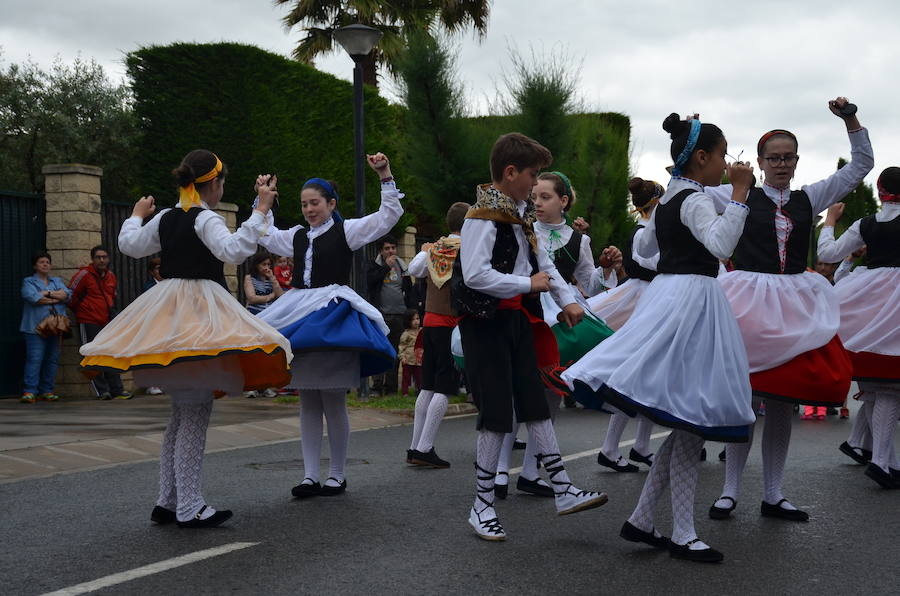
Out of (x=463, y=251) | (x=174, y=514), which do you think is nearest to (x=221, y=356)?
(x=174, y=514)

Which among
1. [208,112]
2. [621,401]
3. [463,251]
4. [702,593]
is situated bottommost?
[702,593]

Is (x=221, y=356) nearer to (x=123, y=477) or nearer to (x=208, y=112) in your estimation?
(x=123, y=477)

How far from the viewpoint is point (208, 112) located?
2203 cm

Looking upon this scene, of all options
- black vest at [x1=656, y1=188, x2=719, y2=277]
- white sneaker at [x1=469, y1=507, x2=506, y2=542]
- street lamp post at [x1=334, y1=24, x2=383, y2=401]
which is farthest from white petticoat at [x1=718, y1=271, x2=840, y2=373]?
street lamp post at [x1=334, y1=24, x2=383, y2=401]

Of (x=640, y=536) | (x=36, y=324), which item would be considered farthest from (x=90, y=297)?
(x=640, y=536)

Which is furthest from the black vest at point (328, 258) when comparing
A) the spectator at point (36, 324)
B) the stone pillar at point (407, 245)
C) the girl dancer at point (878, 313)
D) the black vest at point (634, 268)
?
the stone pillar at point (407, 245)

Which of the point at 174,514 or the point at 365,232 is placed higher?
the point at 365,232

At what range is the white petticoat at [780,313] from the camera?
6.00 meters

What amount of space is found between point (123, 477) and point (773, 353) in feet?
15.1

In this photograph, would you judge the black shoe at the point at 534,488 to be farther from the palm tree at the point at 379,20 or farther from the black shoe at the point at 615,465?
the palm tree at the point at 379,20

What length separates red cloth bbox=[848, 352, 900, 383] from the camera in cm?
738

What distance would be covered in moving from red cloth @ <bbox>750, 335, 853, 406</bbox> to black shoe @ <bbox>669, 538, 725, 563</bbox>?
45.8 inches

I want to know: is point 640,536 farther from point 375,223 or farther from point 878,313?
point 878,313

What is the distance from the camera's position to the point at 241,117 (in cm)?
2234
